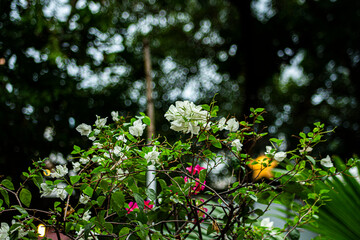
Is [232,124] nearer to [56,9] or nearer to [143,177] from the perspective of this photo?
[143,177]

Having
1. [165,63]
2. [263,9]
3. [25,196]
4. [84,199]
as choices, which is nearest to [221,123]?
[84,199]

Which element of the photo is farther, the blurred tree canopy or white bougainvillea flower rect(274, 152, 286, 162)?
the blurred tree canopy

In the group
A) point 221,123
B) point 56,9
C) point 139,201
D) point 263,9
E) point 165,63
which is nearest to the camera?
point 139,201

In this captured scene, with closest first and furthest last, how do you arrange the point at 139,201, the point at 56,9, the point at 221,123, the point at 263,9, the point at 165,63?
the point at 139,201, the point at 221,123, the point at 56,9, the point at 263,9, the point at 165,63

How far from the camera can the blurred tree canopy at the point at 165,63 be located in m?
4.46

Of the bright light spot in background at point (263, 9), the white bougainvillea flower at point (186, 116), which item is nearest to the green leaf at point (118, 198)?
the white bougainvillea flower at point (186, 116)

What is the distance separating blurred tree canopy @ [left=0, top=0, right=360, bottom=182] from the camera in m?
4.46

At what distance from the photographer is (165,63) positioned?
10258 mm

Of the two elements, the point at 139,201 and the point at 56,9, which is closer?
the point at 139,201

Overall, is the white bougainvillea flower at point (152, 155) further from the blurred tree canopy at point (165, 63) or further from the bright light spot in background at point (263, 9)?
the bright light spot in background at point (263, 9)

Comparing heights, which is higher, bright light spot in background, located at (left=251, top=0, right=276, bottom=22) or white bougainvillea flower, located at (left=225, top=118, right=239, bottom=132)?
bright light spot in background, located at (left=251, top=0, right=276, bottom=22)

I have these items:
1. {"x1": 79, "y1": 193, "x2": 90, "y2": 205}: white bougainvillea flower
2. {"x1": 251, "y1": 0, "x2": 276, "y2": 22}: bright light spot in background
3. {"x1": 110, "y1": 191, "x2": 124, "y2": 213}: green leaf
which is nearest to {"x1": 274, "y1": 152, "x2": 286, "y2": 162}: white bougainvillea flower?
{"x1": 110, "y1": 191, "x2": 124, "y2": 213}: green leaf

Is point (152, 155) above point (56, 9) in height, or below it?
below

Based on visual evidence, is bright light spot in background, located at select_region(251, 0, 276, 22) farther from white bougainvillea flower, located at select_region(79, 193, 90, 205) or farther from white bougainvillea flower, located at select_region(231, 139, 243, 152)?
white bougainvillea flower, located at select_region(79, 193, 90, 205)
